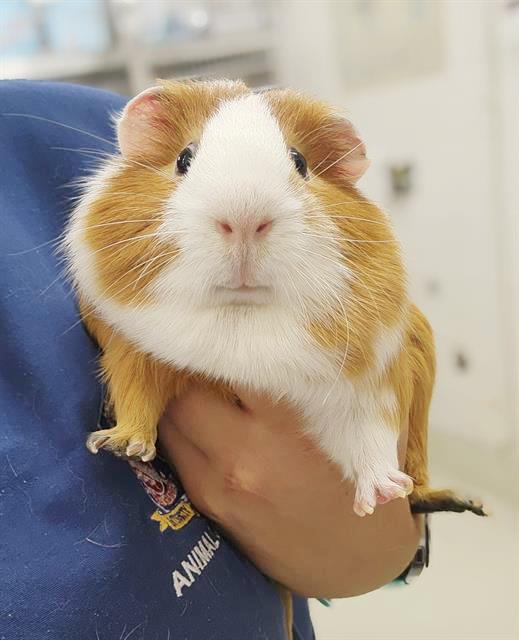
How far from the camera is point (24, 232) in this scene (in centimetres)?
70

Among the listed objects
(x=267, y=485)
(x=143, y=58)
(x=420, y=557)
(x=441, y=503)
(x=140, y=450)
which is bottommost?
(x=420, y=557)

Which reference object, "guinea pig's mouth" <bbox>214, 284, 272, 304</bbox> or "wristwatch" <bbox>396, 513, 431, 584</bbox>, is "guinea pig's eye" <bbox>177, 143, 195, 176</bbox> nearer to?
"guinea pig's mouth" <bbox>214, 284, 272, 304</bbox>

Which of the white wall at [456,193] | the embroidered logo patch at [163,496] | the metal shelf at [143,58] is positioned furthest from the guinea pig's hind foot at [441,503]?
the metal shelf at [143,58]

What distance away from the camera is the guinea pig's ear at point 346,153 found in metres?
0.61

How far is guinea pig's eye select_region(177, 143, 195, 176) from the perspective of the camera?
0.55 meters

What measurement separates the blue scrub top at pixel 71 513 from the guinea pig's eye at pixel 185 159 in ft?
0.72

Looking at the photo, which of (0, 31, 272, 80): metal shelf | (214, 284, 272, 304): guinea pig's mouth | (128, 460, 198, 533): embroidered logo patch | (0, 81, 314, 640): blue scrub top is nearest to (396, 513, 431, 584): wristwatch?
(0, 81, 314, 640): blue scrub top

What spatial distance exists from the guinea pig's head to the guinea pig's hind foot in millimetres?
299

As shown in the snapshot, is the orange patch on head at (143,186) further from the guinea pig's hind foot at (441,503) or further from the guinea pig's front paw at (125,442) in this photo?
the guinea pig's hind foot at (441,503)

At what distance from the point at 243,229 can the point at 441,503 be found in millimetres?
465

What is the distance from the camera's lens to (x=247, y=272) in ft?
1.61

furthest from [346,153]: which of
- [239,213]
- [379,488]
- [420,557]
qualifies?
[420,557]

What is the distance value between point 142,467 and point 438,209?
71.6 inches

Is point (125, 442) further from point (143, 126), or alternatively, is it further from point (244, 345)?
point (143, 126)
